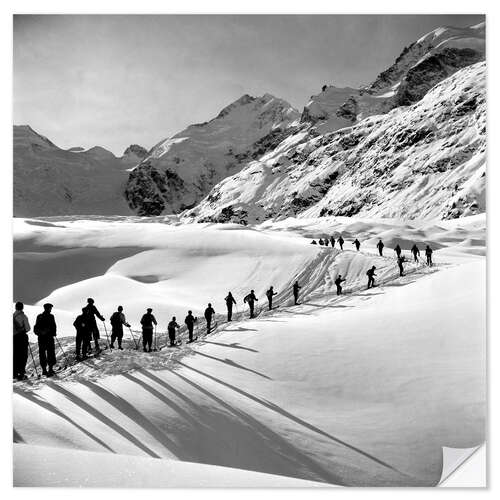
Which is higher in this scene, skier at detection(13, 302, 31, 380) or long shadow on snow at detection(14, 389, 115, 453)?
skier at detection(13, 302, 31, 380)

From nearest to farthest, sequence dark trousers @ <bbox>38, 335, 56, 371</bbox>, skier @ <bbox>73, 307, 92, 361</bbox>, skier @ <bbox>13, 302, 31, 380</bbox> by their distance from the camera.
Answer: skier @ <bbox>13, 302, 31, 380</bbox>
dark trousers @ <bbox>38, 335, 56, 371</bbox>
skier @ <bbox>73, 307, 92, 361</bbox>

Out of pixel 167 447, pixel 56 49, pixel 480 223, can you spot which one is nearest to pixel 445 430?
pixel 167 447

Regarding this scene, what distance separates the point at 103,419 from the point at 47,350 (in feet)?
8.28

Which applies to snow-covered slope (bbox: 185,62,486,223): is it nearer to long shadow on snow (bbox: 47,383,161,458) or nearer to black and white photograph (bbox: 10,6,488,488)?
black and white photograph (bbox: 10,6,488,488)

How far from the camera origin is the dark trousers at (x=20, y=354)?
29.3ft

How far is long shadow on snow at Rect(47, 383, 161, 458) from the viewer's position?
23.7ft

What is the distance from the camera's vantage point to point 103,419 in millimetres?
7590

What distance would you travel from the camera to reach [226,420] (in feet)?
26.3

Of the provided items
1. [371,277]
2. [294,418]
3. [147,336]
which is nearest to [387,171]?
[371,277]

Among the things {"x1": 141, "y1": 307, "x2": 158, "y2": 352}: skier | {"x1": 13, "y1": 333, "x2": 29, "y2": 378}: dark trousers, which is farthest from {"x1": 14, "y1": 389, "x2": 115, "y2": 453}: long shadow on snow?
{"x1": 141, "y1": 307, "x2": 158, "y2": 352}: skier

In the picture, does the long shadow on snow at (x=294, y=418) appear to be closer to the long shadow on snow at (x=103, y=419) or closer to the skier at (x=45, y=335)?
the long shadow on snow at (x=103, y=419)

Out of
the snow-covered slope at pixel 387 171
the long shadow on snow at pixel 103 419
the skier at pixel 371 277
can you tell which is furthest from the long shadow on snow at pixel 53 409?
the snow-covered slope at pixel 387 171

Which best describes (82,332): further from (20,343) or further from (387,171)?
(387,171)

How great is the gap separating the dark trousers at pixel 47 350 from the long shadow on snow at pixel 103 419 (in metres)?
0.86
